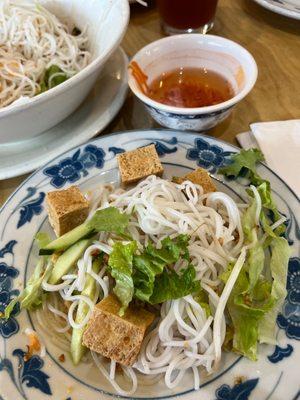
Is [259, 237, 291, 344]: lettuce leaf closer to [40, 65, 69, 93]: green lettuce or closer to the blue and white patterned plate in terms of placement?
the blue and white patterned plate

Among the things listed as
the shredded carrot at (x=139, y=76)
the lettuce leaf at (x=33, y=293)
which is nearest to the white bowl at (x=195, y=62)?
the shredded carrot at (x=139, y=76)

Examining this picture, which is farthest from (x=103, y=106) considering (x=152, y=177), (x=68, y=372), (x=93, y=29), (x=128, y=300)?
(x=68, y=372)

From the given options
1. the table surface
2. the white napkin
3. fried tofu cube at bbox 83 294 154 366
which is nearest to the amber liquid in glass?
Result: the table surface

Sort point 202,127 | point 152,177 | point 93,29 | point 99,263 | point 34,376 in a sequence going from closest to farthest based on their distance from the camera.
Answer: point 34,376 → point 99,263 → point 152,177 → point 202,127 → point 93,29

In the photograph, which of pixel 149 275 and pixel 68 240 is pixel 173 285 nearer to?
pixel 149 275

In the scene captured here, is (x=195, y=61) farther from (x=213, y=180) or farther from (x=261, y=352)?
(x=261, y=352)

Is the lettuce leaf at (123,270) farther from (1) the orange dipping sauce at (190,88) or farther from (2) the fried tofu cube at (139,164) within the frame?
(1) the orange dipping sauce at (190,88)

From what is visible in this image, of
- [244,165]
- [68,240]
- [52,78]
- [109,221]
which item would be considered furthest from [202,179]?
[52,78]
